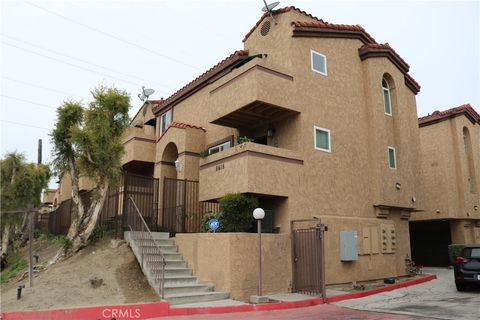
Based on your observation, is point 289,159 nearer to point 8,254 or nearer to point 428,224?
point 8,254

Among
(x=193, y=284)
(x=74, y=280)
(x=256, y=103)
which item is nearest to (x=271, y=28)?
(x=256, y=103)

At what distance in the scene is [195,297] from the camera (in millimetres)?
11539

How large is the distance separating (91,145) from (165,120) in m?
9.12

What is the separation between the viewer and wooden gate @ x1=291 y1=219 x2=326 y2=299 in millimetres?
12828

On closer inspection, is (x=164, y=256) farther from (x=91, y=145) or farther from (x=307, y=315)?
(x=307, y=315)

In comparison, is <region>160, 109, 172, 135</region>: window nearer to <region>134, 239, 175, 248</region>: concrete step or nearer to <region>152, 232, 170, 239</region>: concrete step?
<region>152, 232, 170, 239</region>: concrete step

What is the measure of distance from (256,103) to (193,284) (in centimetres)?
631

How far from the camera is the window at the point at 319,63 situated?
16594 millimetres

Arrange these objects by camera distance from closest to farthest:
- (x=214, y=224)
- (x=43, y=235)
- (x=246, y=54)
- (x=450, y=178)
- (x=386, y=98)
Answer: (x=214, y=224)
(x=246, y=54)
(x=386, y=98)
(x=43, y=235)
(x=450, y=178)

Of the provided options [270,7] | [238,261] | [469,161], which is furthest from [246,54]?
[469,161]

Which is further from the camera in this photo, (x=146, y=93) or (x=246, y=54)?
(x=146, y=93)

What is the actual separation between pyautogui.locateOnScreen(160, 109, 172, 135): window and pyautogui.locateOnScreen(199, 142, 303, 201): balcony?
7.93 metres

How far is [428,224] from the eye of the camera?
26.0 meters

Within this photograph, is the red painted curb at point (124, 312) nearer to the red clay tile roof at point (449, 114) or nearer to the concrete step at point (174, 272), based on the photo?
the concrete step at point (174, 272)
